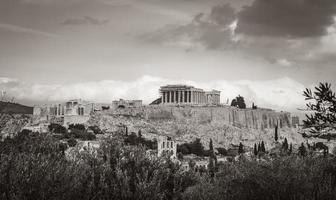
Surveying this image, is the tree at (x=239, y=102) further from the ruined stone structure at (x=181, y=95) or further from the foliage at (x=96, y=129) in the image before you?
the foliage at (x=96, y=129)

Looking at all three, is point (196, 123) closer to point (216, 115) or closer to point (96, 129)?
point (216, 115)

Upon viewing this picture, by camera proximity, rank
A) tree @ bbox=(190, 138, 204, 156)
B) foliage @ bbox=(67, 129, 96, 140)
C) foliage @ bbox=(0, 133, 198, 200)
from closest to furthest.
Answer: foliage @ bbox=(0, 133, 198, 200), foliage @ bbox=(67, 129, 96, 140), tree @ bbox=(190, 138, 204, 156)

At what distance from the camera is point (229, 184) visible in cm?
2377

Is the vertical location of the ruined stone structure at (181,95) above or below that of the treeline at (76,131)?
above

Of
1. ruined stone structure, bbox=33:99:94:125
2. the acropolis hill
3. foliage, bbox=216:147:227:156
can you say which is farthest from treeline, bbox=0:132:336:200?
ruined stone structure, bbox=33:99:94:125

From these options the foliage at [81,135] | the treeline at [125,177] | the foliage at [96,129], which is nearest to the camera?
the treeline at [125,177]

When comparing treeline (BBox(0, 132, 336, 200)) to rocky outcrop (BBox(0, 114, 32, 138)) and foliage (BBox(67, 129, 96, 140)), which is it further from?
foliage (BBox(67, 129, 96, 140))

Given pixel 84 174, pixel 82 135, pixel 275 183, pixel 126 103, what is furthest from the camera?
pixel 126 103

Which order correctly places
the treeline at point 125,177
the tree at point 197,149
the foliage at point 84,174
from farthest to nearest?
the tree at point 197,149, the treeline at point 125,177, the foliage at point 84,174

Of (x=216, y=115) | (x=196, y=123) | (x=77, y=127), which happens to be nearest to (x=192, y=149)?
(x=77, y=127)

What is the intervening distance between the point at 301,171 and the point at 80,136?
257ft

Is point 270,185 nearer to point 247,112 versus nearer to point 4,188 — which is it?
point 4,188

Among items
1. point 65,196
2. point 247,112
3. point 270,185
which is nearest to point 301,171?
point 270,185

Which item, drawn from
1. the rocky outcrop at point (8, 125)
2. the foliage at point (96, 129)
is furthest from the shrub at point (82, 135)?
the rocky outcrop at point (8, 125)
